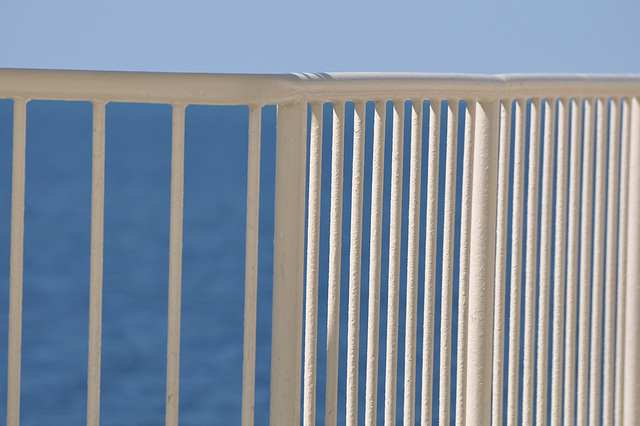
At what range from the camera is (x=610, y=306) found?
5.72 feet

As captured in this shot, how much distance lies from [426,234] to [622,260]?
0.58m

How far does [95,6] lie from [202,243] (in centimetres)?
4050

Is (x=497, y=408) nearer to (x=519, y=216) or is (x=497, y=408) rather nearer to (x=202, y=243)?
(x=519, y=216)

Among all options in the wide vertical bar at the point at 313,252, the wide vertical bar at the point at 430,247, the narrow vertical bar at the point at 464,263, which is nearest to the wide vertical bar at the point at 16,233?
the wide vertical bar at the point at 313,252

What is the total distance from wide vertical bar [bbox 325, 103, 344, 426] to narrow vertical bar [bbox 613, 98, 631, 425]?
2.44 ft

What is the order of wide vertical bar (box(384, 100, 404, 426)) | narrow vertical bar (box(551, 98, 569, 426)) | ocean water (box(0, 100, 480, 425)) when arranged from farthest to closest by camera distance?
ocean water (box(0, 100, 480, 425)) < narrow vertical bar (box(551, 98, 569, 426)) < wide vertical bar (box(384, 100, 404, 426))

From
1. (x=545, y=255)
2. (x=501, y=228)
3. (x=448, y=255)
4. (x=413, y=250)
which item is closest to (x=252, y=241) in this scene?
(x=413, y=250)

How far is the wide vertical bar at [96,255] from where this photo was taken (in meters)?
1.14

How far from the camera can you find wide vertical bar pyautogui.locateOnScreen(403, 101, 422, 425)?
4.51ft

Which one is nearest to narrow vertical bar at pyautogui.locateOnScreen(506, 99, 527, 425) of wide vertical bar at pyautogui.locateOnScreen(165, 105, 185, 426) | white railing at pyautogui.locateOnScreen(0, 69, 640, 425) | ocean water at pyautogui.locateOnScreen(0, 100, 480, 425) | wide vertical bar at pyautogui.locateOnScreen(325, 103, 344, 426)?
white railing at pyautogui.locateOnScreen(0, 69, 640, 425)

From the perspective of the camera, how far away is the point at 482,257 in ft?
4.97

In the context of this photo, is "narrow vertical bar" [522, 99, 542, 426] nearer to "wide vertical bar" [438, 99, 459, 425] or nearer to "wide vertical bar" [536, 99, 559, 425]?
"wide vertical bar" [536, 99, 559, 425]

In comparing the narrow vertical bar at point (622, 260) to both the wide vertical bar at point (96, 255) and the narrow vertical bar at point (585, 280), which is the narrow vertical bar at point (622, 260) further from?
the wide vertical bar at point (96, 255)

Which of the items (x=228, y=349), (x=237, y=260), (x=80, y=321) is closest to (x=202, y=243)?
(x=237, y=260)
